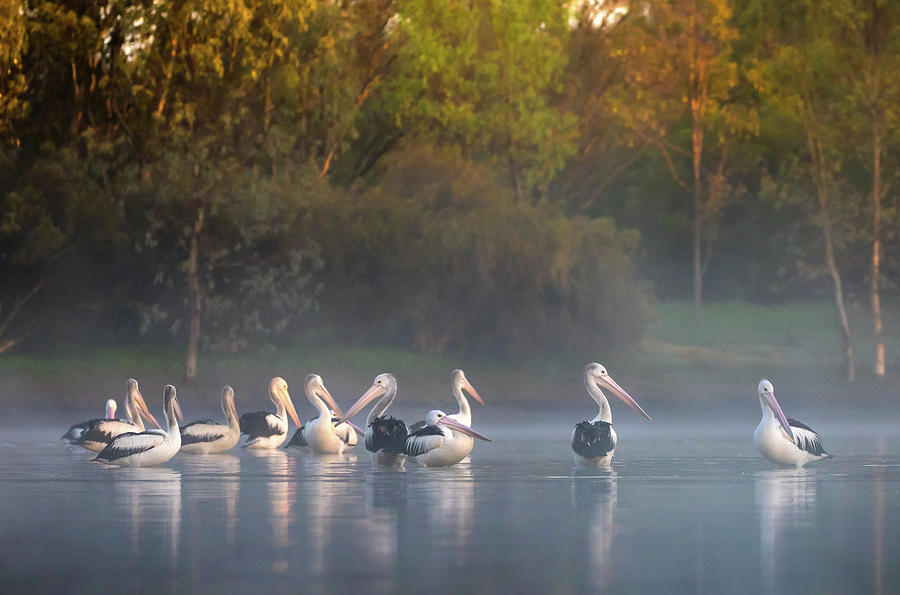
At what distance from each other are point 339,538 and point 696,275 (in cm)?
4511

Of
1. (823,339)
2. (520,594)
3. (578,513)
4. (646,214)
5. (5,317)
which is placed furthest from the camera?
(646,214)

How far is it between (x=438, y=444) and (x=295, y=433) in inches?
203

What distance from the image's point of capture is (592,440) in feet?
72.1

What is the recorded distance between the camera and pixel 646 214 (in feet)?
238

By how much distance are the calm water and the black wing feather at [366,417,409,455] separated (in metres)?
0.36

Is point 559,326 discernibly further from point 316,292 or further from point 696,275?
point 696,275

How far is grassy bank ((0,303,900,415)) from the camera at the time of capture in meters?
37.6

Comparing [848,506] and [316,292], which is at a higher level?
[316,292]

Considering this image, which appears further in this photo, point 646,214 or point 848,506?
point 646,214

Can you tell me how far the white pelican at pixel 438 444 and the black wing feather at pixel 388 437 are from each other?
4.8 inches

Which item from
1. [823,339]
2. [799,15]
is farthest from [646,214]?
[799,15]

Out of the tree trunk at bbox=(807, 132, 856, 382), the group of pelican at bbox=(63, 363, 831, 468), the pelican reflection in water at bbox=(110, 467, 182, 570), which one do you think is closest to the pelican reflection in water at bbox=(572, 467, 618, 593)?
the group of pelican at bbox=(63, 363, 831, 468)

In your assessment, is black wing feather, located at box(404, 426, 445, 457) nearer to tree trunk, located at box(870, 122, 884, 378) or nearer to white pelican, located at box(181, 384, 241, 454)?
white pelican, located at box(181, 384, 241, 454)

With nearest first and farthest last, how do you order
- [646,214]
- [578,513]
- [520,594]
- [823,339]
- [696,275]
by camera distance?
[520,594], [578,513], [823,339], [696,275], [646,214]
